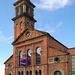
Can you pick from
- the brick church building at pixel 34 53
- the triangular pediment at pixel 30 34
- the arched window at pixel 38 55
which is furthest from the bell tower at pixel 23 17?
the arched window at pixel 38 55

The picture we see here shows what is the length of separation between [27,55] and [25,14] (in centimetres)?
1218

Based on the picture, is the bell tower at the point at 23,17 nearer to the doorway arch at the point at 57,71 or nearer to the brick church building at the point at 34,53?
the brick church building at the point at 34,53

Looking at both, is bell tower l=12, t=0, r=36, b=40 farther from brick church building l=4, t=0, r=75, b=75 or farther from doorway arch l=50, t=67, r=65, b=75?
doorway arch l=50, t=67, r=65, b=75

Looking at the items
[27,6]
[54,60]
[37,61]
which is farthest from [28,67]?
[27,6]

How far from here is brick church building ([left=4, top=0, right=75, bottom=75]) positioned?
1065 inches

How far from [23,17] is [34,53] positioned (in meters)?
12.5

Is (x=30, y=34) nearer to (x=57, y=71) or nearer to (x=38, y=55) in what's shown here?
(x=38, y=55)

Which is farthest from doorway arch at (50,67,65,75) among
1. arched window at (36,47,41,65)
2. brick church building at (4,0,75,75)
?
arched window at (36,47,41,65)

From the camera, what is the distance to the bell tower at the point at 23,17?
40.0 m

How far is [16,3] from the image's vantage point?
43.7m

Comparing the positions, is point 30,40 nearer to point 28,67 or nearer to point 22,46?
point 22,46

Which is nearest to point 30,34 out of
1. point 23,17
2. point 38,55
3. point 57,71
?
point 38,55

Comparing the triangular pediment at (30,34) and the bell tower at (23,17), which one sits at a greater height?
the bell tower at (23,17)

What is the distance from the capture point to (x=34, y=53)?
3231cm
